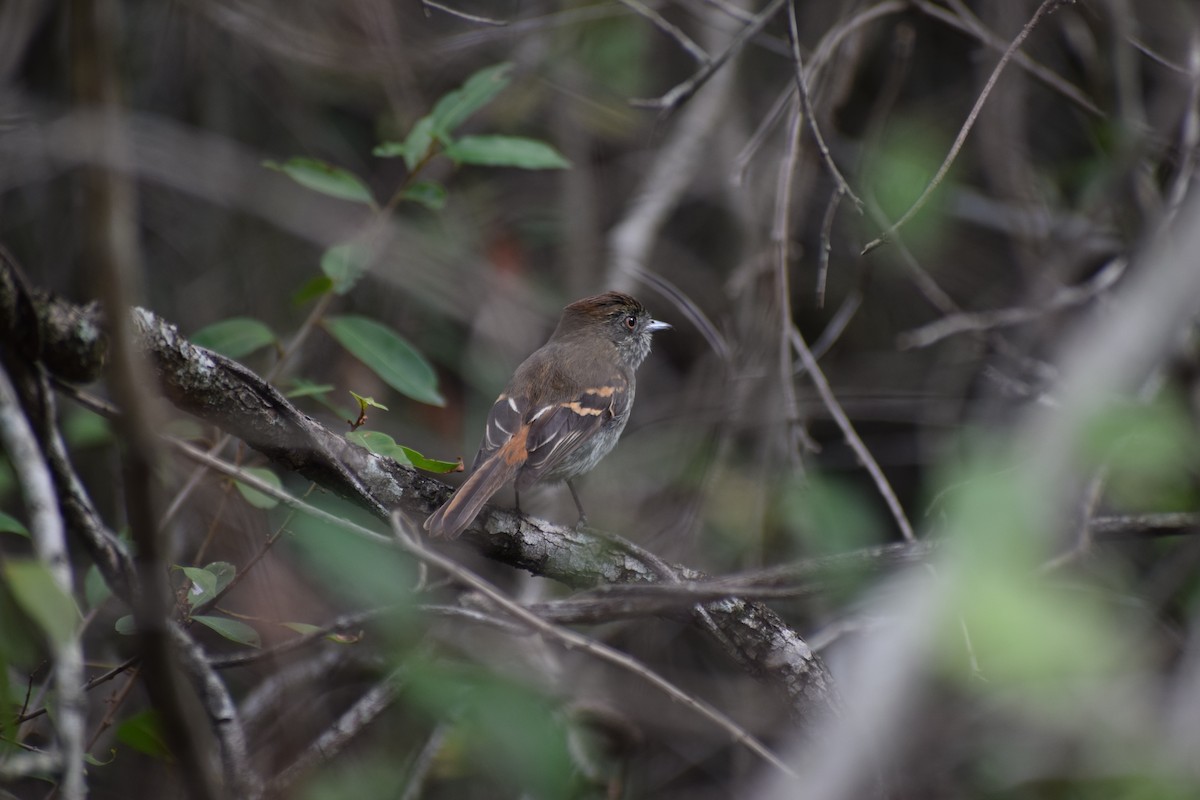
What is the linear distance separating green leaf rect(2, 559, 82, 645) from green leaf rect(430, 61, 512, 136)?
6.89 ft

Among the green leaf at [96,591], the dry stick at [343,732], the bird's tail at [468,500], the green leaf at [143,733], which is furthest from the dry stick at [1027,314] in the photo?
the green leaf at [143,733]

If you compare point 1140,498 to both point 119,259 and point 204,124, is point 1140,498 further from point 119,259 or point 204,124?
point 204,124

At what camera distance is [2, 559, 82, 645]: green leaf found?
151 centimetres

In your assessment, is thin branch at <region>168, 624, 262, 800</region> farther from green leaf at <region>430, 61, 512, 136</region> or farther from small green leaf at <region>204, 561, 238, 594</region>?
green leaf at <region>430, 61, 512, 136</region>

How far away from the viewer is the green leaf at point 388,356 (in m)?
3.33

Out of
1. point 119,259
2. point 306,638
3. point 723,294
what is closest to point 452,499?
point 306,638

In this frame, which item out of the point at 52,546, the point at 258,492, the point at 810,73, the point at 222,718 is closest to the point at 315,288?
the point at 258,492

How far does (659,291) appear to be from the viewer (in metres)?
4.71

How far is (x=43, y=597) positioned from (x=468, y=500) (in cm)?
155

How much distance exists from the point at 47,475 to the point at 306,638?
619 millimetres

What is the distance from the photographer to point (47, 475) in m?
1.88

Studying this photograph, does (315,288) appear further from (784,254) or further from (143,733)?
(784,254)

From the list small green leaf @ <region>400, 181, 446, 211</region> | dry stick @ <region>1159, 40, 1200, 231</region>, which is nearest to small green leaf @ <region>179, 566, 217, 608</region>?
small green leaf @ <region>400, 181, 446, 211</region>

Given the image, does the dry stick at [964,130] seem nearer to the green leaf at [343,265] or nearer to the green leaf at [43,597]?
the green leaf at [343,265]
